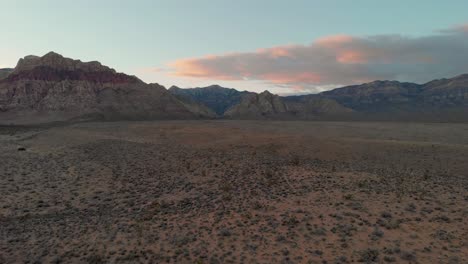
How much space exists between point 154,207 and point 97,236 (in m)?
3.22

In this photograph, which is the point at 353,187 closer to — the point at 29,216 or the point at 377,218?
the point at 377,218

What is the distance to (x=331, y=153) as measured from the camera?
1057 inches

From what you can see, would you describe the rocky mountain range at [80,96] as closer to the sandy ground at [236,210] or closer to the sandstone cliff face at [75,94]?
the sandstone cliff face at [75,94]

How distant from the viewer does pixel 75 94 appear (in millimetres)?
132500

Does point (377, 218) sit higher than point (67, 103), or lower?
lower

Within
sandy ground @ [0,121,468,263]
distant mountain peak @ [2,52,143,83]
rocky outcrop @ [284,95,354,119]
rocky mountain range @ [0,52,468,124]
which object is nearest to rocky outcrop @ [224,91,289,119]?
rocky mountain range @ [0,52,468,124]

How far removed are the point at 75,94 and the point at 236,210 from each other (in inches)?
5285

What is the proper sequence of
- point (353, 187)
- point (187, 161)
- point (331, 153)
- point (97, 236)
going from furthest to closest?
1. point (331, 153)
2. point (187, 161)
3. point (353, 187)
4. point (97, 236)

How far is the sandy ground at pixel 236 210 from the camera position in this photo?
10641mm

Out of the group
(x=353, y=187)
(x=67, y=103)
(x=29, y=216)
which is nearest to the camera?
(x=29, y=216)

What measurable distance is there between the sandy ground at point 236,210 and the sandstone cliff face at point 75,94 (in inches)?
4121

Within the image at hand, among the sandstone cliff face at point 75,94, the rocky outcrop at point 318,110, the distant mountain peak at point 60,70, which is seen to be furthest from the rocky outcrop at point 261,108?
the distant mountain peak at point 60,70

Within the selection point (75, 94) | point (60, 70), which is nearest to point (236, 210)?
point (75, 94)

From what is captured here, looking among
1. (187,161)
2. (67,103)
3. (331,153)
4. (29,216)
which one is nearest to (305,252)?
(29,216)
